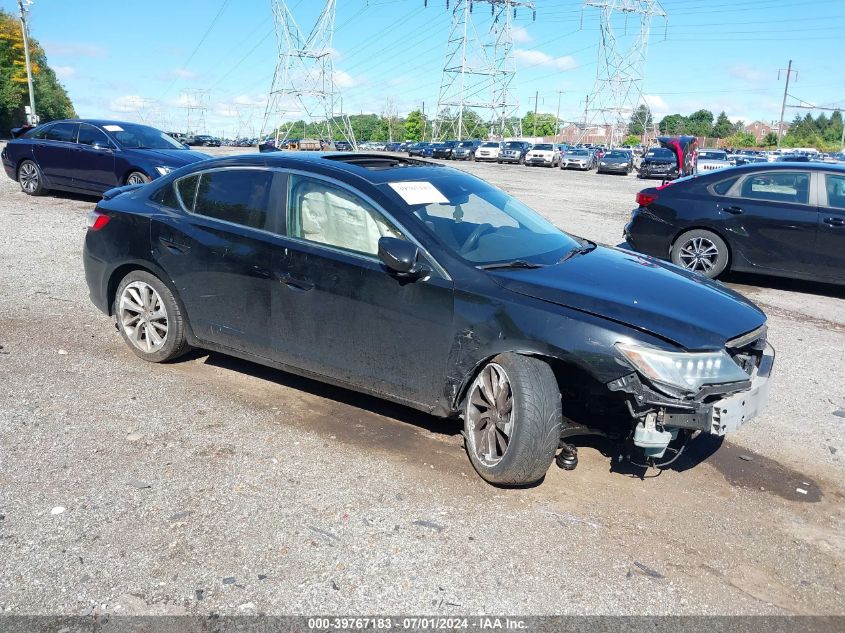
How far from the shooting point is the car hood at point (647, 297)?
3529 millimetres

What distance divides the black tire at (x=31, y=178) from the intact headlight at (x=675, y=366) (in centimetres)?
1366

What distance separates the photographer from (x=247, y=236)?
4660mm

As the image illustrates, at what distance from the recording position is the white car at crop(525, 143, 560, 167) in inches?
1866

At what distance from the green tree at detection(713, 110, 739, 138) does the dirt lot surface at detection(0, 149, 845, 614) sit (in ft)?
469

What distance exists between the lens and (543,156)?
156 ft

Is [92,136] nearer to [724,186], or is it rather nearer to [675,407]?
[724,186]

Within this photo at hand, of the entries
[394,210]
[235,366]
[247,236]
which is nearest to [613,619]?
[394,210]

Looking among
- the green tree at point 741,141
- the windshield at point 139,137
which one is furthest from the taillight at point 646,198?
the green tree at point 741,141

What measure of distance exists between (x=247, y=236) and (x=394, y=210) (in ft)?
3.55

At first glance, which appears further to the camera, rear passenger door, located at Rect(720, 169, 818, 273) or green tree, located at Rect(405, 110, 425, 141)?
green tree, located at Rect(405, 110, 425, 141)

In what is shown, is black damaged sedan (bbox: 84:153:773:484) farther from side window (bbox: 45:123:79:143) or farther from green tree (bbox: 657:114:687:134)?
green tree (bbox: 657:114:687:134)

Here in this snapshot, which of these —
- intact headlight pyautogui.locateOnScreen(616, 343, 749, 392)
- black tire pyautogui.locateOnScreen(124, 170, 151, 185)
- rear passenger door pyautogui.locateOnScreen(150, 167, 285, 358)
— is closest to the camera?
intact headlight pyautogui.locateOnScreen(616, 343, 749, 392)

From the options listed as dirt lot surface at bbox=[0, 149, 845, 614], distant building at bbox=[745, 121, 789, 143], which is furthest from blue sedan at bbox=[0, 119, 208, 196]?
distant building at bbox=[745, 121, 789, 143]

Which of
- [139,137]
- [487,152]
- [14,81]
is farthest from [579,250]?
[14,81]
